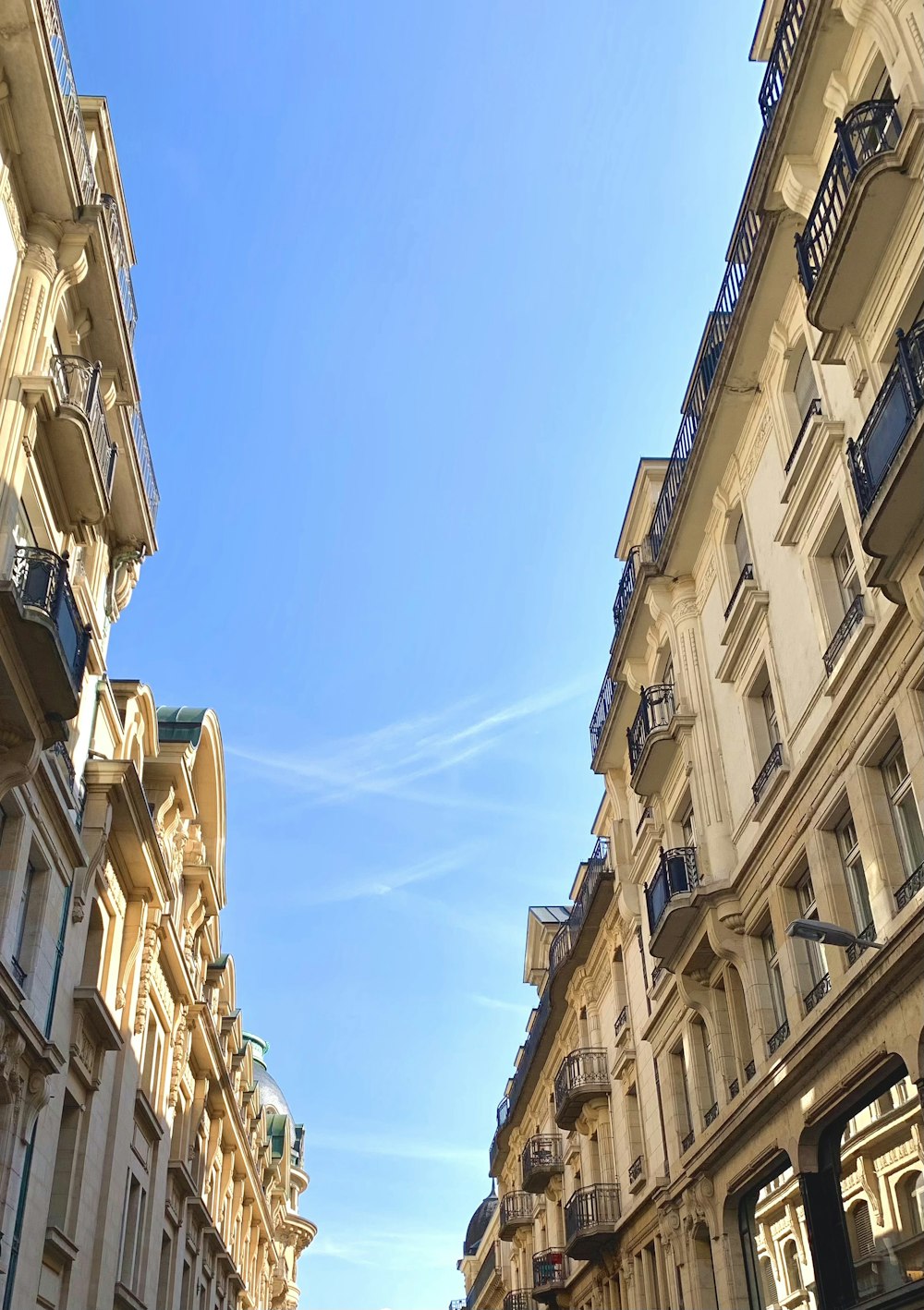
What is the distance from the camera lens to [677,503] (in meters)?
23.6

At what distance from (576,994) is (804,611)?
21878 millimetres

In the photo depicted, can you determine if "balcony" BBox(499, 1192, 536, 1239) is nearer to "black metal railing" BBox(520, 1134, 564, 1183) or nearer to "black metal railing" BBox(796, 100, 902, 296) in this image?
"black metal railing" BBox(520, 1134, 564, 1183)

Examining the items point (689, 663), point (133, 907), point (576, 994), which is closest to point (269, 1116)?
point (576, 994)

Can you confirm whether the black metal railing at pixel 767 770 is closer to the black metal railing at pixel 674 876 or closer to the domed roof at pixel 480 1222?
the black metal railing at pixel 674 876

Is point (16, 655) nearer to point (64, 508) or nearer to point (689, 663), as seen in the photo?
point (64, 508)

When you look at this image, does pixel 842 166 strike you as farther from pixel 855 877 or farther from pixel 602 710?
pixel 602 710

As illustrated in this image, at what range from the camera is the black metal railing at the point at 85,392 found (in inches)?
719

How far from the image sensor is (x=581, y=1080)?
33344 millimetres

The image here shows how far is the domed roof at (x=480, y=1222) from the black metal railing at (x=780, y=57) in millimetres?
66560

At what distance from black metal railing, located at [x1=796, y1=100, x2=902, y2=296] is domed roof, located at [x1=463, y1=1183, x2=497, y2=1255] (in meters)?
66.7

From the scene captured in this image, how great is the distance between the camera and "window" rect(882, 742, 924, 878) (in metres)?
15.2

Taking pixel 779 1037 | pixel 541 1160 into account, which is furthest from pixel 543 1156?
pixel 779 1037

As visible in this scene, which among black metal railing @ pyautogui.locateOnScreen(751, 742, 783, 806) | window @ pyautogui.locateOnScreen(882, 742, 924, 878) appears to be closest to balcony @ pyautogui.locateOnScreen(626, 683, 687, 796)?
black metal railing @ pyautogui.locateOnScreen(751, 742, 783, 806)

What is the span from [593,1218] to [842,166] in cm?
2535
